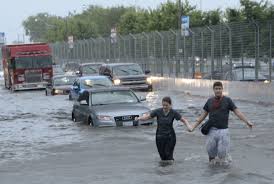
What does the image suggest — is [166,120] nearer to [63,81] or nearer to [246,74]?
[246,74]

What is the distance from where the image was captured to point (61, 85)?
143 ft

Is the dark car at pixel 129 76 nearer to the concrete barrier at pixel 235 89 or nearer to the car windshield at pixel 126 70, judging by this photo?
the car windshield at pixel 126 70

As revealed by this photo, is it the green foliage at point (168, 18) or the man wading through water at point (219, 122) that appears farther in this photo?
the green foliage at point (168, 18)

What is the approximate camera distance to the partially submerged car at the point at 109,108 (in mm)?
21141

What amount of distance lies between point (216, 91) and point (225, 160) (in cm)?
133

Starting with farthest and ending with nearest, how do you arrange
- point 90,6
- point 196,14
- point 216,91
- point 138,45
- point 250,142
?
point 90,6 < point 196,14 < point 138,45 < point 250,142 < point 216,91

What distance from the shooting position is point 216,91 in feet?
43.1

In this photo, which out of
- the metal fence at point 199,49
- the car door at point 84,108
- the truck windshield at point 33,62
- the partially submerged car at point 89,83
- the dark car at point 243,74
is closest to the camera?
the car door at point 84,108

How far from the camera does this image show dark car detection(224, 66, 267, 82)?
3491 cm

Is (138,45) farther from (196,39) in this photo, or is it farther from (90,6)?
(90,6)

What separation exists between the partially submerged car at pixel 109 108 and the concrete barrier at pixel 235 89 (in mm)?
9133

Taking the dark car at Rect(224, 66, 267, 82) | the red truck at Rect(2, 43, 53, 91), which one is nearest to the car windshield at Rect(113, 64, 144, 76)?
the dark car at Rect(224, 66, 267, 82)

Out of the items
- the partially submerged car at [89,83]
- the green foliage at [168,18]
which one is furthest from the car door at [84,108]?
the green foliage at [168,18]

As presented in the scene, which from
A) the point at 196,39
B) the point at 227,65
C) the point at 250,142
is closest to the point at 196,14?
the point at 196,39
